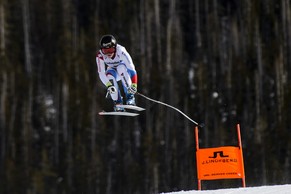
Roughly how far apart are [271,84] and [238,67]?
19.8ft

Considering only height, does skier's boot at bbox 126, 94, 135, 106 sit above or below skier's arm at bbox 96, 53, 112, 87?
below

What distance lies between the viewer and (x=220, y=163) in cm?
1462

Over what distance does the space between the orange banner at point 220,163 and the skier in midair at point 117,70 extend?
6.63ft

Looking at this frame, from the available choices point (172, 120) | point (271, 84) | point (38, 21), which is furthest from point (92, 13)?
point (271, 84)

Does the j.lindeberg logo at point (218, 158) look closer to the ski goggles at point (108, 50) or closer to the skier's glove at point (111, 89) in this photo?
the skier's glove at point (111, 89)

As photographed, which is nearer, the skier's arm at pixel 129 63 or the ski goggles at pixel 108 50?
the ski goggles at pixel 108 50

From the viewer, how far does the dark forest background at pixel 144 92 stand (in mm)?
81500

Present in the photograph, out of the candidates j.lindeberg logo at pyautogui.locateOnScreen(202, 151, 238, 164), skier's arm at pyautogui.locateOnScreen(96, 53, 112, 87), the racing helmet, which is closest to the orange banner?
j.lindeberg logo at pyautogui.locateOnScreen(202, 151, 238, 164)

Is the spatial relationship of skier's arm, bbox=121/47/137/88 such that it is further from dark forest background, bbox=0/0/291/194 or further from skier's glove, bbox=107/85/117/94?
dark forest background, bbox=0/0/291/194

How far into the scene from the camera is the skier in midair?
14352mm

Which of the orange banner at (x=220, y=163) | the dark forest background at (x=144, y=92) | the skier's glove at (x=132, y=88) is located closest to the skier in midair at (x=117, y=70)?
the skier's glove at (x=132, y=88)

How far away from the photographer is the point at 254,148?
82062 mm

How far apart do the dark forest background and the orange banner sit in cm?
5940

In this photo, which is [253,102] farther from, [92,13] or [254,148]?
[92,13]
